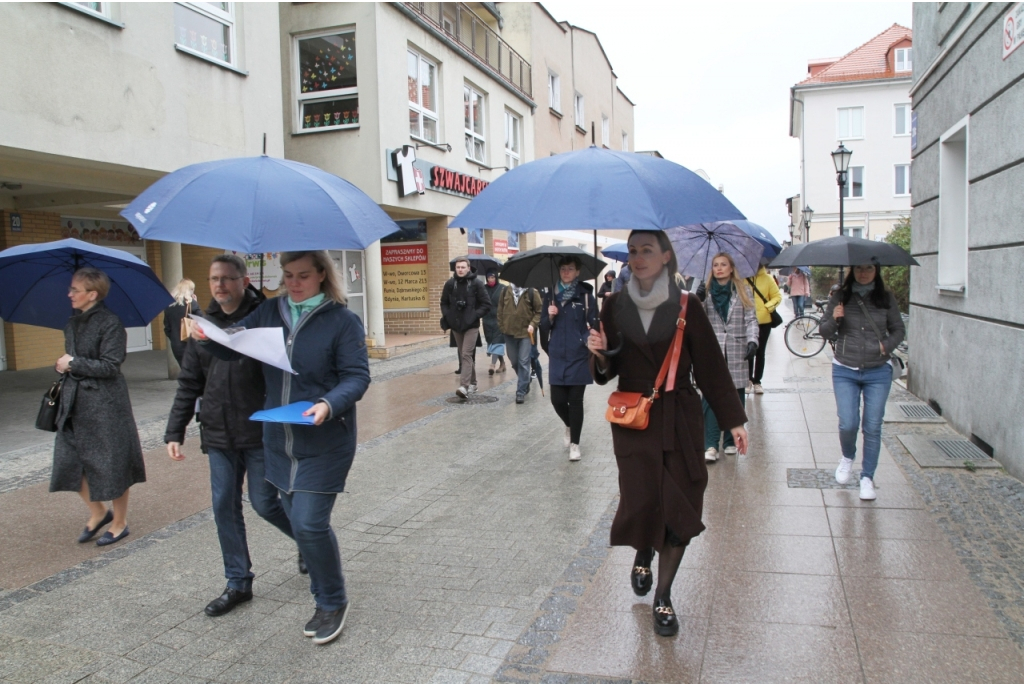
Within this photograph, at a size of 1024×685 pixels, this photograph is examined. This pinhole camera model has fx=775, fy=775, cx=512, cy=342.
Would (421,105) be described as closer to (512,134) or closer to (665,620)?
(512,134)

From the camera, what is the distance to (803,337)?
15.1m

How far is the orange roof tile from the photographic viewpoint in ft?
150

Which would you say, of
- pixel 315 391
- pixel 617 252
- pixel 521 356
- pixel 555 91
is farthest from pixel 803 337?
pixel 555 91

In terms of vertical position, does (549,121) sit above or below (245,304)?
above

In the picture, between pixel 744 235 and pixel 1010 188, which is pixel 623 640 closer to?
pixel 744 235

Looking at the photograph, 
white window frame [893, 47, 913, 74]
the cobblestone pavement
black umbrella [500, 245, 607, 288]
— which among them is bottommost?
the cobblestone pavement

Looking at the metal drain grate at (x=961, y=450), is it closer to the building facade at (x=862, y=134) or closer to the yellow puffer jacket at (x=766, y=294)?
the yellow puffer jacket at (x=766, y=294)

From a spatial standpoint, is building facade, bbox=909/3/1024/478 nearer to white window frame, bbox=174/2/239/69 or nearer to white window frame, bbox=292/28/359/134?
white window frame, bbox=174/2/239/69

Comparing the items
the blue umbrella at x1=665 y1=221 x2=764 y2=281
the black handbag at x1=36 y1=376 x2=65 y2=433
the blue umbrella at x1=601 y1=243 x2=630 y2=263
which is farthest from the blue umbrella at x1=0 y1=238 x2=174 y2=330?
the blue umbrella at x1=601 y1=243 x2=630 y2=263

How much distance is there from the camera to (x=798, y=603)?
3.87m

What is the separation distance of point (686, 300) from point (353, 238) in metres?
1.52

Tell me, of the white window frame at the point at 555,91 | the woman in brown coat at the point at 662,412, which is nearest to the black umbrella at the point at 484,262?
the woman in brown coat at the point at 662,412

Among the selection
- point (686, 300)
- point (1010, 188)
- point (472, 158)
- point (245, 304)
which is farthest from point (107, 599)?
point (472, 158)

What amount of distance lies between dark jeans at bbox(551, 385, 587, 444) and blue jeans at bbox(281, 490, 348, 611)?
3611 millimetres
